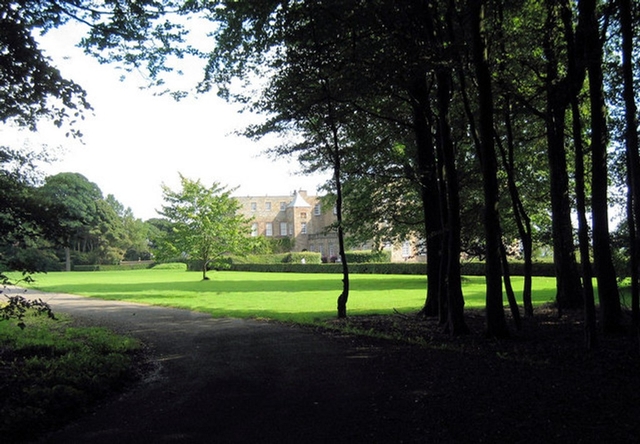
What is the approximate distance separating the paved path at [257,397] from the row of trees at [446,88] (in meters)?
3.33

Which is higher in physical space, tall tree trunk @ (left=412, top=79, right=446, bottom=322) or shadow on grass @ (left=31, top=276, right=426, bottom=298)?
tall tree trunk @ (left=412, top=79, right=446, bottom=322)

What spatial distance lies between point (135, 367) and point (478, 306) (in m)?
11.2

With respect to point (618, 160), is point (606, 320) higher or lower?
lower

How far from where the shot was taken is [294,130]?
12367 mm

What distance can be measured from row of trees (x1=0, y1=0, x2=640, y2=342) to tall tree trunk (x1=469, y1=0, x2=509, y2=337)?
21 mm

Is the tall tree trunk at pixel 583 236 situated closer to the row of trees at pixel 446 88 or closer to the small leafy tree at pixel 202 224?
the row of trees at pixel 446 88

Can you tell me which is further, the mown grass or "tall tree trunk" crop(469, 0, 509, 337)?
"tall tree trunk" crop(469, 0, 509, 337)

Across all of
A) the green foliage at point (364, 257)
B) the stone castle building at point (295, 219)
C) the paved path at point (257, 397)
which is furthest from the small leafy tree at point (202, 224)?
the stone castle building at point (295, 219)

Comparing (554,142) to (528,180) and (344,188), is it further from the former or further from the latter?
(344,188)

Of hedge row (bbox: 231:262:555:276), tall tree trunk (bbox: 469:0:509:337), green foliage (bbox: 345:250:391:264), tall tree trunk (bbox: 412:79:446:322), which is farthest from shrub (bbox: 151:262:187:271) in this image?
tall tree trunk (bbox: 469:0:509:337)

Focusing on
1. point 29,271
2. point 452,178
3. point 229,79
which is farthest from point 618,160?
point 29,271

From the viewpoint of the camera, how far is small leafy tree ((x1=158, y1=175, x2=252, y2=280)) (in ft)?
93.2

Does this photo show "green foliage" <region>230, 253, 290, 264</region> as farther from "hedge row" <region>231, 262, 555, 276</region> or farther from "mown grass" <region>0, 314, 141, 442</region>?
"mown grass" <region>0, 314, 141, 442</region>

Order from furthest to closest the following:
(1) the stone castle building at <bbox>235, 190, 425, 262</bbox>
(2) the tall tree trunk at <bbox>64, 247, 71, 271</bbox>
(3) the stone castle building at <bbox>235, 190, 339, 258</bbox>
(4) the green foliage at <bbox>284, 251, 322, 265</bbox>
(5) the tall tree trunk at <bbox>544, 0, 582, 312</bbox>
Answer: (3) the stone castle building at <bbox>235, 190, 339, 258</bbox> → (1) the stone castle building at <bbox>235, 190, 425, 262</bbox> → (2) the tall tree trunk at <bbox>64, 247, 71, 271</bbox> → (4) the green foliage at <bbox>284, 251, 322, 265</bbox> → (5) the tall tree trunk at <bbox>544, 0, 582, 312</bbox>
